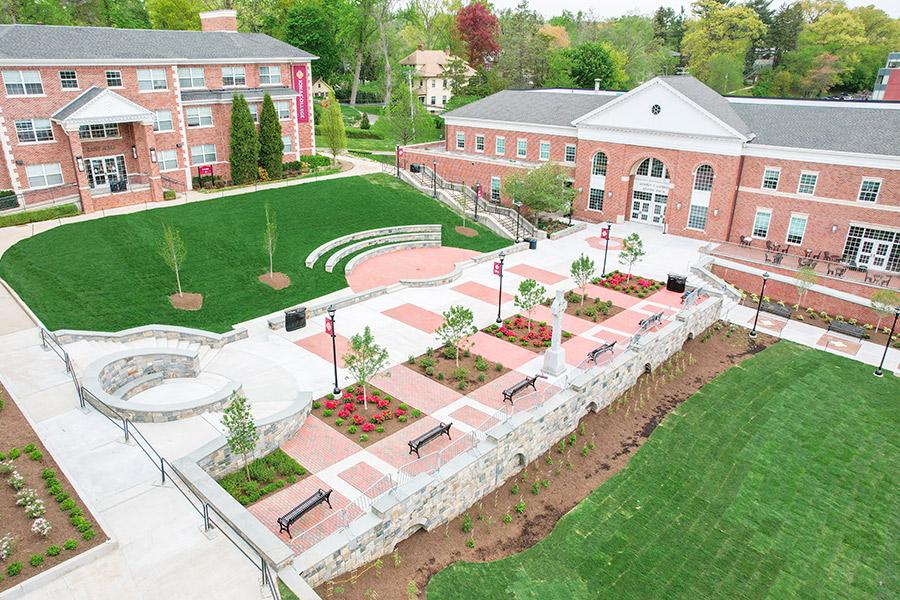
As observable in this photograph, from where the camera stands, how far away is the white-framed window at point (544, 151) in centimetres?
4622

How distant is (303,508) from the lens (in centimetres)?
1515

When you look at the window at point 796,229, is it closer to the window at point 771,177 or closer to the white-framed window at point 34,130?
the window at point 771,177

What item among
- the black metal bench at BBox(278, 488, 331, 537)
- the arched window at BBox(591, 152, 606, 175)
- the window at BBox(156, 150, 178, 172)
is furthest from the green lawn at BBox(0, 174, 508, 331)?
the black metal bench at BBox(278, 488, 331, 537)

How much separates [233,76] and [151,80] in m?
6.23

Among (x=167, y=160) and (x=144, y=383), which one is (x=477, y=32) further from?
(x=144, y=383)

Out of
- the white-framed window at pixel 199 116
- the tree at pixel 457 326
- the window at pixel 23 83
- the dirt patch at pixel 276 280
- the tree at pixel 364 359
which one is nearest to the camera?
the tree at pixel 364 359

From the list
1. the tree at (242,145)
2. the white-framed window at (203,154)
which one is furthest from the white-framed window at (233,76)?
the white-framed window at (203,154)

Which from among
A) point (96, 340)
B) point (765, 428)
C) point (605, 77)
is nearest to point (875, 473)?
point (765, 428)

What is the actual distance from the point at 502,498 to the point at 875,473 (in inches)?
475

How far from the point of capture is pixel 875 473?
64.3ft

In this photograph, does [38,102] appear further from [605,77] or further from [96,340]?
[605,77]

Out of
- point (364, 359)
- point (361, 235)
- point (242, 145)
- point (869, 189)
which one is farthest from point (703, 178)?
point (242, 145)

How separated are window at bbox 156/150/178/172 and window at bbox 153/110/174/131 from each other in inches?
Answer: 57.0

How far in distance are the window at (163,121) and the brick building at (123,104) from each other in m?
0.06
